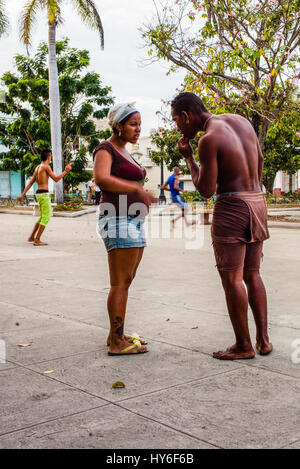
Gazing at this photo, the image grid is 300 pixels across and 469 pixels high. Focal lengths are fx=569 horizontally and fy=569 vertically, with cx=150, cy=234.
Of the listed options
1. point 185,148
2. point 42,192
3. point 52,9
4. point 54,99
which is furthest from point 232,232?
point 52,9

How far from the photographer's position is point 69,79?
2936 cm

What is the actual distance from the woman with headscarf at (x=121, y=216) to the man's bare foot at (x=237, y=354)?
0.59 meters

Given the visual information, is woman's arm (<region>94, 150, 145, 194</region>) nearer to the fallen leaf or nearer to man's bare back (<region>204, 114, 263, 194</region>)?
man's bare back (<region>204, 114, 263, 194</region>)

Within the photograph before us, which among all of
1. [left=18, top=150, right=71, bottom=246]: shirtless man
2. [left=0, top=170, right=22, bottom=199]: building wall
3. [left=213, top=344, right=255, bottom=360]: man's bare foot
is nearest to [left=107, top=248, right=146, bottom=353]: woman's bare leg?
[left=213, top=344, right=255, bottom=360]: man's bare foot

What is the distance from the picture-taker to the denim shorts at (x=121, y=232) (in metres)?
4.16

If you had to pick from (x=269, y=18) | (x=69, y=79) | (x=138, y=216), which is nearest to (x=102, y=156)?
(x=138, y=216)

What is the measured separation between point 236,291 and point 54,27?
2430cm

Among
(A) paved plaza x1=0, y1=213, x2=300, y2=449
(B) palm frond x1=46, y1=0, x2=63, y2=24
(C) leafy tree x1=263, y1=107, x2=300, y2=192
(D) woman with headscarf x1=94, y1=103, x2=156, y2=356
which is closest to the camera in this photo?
(A) paved plaza x1=0, y1=213, x2=300, y2=449

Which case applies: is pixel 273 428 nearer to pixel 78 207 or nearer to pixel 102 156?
pixel 102 156

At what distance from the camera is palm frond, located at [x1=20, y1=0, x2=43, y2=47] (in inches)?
998

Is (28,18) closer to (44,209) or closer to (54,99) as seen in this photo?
(54,99)

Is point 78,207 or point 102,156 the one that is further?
point 78,207

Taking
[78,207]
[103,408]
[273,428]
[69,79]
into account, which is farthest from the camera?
[69,79]
